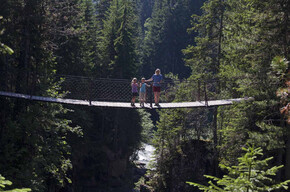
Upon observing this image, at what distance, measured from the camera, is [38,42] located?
10.6m

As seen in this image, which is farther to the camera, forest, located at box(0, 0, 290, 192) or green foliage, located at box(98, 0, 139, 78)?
green foliage, located at box(98, 0, 139, 78)

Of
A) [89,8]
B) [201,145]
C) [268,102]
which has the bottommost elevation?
[201,145]

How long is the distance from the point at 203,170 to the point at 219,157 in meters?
2.34

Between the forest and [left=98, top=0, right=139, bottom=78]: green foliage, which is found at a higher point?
[left=98, top=0, right=139, bottom=78]: green foliage

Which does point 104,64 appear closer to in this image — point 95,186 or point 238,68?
point 95,186

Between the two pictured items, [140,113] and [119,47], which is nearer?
[119,47]

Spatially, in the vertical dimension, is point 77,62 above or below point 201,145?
above

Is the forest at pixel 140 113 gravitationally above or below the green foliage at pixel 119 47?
below

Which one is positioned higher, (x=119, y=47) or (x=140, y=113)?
(x=119, y=47)

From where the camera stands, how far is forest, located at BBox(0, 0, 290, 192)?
8727 mm

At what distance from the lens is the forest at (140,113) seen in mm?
8727

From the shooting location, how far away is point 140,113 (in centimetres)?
2505

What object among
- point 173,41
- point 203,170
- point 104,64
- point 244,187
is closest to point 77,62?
point 104,64

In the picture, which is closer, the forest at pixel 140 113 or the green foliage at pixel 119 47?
the forest at pixel 140 113
